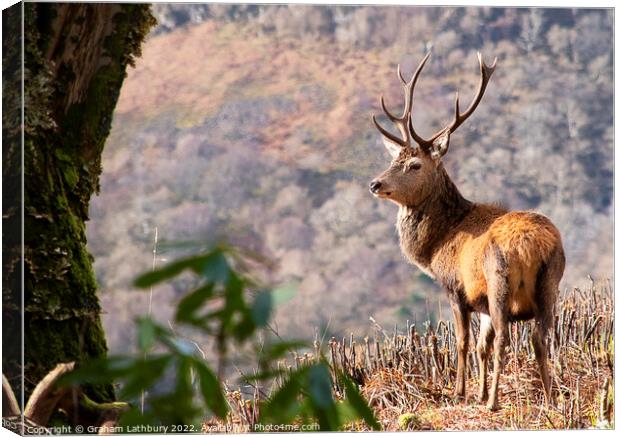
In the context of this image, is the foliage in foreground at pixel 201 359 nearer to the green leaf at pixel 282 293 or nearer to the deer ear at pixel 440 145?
the green leaf at pixel 282 293

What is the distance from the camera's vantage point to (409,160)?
16.9 feet

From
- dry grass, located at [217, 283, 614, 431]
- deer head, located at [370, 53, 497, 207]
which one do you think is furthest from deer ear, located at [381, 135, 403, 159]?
dry grass, located at [217, 283, 614, 431]

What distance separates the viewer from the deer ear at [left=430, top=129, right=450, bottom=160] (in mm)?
5180

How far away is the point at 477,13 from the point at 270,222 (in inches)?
55.0

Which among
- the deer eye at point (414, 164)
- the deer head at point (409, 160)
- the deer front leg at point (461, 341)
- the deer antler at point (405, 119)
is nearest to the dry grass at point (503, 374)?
the deer front leg at point (461, 341)

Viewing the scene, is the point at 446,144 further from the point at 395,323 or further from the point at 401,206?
the point at 395,323

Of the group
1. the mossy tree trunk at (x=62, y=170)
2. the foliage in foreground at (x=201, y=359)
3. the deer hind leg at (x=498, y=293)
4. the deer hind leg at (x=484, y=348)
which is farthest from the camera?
the deer hind leg at (x=484, y=348)

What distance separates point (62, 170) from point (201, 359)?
4.21 metres

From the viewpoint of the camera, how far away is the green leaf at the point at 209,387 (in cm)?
80

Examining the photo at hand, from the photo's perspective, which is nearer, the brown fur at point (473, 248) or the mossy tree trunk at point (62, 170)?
the mossy tree trunk at point (62, 170)

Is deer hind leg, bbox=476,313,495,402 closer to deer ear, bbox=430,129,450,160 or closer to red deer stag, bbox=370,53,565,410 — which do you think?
red deer stag, bbox=370,53,565,410

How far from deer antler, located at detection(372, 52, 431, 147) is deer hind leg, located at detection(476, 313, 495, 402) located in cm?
85

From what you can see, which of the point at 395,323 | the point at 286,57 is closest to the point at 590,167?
the point at 395,323

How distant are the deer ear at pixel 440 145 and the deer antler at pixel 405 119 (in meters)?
0.08
